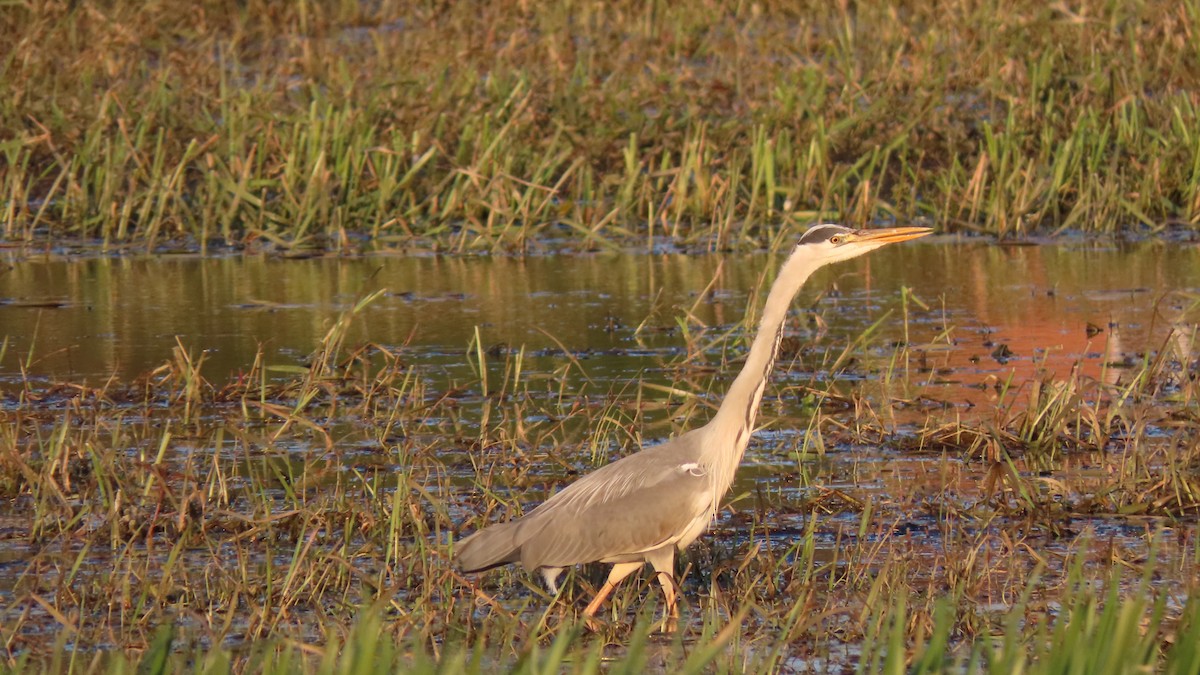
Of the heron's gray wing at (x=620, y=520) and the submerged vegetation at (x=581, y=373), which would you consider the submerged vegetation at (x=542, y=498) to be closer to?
the submerged vegetation at (x=581, y=373)

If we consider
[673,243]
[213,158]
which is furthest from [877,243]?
[213,158]

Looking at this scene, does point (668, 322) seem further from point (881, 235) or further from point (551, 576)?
point (551, 576)

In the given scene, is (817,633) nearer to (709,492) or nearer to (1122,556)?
(709,492)

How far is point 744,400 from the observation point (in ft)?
17.4

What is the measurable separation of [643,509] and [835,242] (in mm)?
1051

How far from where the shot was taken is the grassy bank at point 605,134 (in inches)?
453

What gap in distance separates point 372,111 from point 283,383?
4.34 m

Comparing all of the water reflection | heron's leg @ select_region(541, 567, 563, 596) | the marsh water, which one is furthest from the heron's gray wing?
the water reflection

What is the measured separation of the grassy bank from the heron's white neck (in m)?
5.54

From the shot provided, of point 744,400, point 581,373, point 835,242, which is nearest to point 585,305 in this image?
point 581,373

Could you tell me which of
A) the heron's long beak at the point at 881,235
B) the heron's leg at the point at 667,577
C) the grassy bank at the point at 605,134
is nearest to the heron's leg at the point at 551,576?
the heron's leg at the point at 667,577

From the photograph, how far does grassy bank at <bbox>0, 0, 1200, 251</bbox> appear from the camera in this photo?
37.8 ft

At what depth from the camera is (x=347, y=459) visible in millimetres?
6914

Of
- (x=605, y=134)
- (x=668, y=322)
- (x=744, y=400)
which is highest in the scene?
(x=605, y=134)
